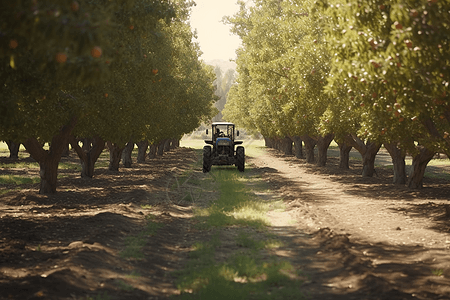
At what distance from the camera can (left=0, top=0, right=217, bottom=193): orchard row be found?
19.5 ft

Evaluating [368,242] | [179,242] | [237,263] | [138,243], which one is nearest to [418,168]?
[368,242]

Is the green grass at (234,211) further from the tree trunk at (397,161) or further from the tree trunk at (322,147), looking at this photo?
the tree trunk at (322,147)

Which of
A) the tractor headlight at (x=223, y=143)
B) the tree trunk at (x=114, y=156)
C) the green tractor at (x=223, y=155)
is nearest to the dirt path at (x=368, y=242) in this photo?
the green tractor at (x=223, y=155)

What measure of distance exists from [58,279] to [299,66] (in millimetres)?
15815

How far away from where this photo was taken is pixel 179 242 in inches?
477

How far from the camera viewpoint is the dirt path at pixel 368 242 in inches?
329

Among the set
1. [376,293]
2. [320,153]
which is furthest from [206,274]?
[320,153]

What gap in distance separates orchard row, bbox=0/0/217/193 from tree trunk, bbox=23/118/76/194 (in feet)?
0.12

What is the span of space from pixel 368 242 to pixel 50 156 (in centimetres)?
1311

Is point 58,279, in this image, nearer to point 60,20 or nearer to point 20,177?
point 60,20

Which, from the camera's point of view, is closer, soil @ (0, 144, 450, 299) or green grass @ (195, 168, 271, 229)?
soil @ (0, 144, 450, 299)

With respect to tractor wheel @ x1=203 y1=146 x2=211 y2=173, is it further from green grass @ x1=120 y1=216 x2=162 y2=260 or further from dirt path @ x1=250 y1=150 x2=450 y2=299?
green grass @ x1=120 y1=216 x2=162 y2=260

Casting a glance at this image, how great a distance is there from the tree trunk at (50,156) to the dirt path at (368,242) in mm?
8383

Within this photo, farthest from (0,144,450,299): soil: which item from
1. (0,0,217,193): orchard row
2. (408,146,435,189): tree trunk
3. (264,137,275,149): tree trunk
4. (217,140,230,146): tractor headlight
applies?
(264,137,275,149): tree trunk
